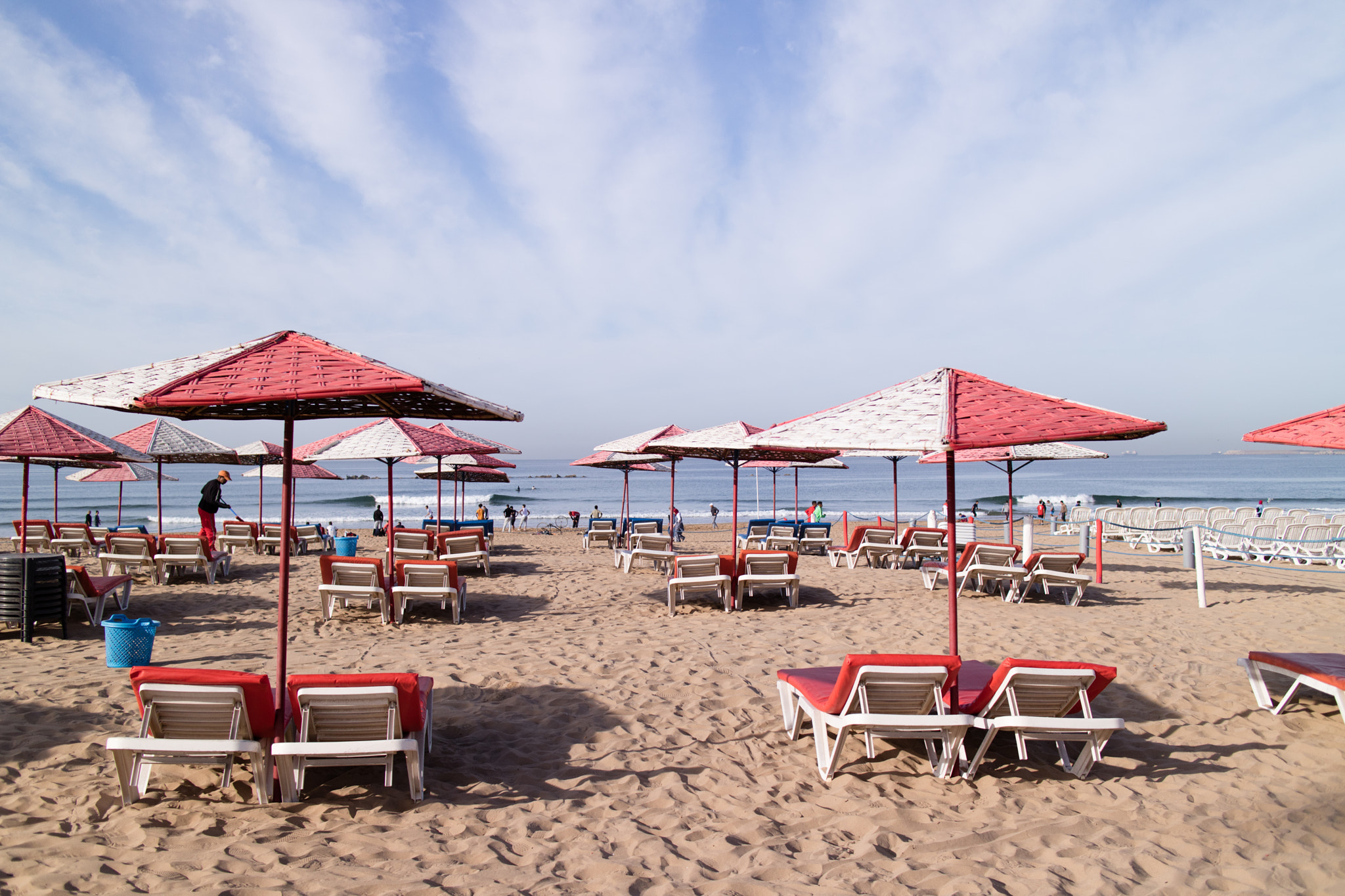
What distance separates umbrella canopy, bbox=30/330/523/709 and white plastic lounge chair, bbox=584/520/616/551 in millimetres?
11598

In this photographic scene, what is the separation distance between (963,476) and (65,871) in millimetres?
94002

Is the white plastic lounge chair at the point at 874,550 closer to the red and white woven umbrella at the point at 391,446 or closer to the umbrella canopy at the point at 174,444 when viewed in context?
Answer: the red and white woven umbrella at the point at 391,446

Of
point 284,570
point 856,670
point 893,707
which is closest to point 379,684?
point 284,570

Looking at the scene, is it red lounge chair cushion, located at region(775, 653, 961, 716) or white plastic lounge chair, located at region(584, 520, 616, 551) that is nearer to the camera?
red lounge chair cushion, located at region(775, 653, 961, 716)

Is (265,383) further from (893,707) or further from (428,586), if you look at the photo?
(428,586)

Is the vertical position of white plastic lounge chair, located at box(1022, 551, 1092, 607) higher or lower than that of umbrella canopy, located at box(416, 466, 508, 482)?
lower

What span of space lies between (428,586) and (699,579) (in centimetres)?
299

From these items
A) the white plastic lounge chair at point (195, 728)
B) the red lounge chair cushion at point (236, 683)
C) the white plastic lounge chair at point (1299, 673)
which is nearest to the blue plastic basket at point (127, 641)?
the white plastic lounge chair at point (195, 728)

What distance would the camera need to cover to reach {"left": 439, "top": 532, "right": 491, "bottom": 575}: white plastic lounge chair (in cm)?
1035

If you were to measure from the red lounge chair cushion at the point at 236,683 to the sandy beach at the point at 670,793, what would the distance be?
392mm

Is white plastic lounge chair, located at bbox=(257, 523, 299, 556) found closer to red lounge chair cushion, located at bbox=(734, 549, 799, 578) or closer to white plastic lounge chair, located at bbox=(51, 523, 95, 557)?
white plastic lounge chair, located at bbox=(51, 523, 95, 557)

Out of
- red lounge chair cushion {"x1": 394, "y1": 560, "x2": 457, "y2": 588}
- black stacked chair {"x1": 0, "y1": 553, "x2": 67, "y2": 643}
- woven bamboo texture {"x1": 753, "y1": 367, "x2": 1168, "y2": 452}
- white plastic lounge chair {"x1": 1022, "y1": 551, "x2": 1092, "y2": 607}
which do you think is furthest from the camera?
white plastic lounge chair {"x1": 1022, "y1": 551, "x2": 1092, "y2": 607}

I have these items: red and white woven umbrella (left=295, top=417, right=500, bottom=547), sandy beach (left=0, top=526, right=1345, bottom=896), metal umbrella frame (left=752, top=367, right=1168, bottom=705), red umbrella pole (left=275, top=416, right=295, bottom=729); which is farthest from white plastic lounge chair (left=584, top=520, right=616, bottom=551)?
red umbrella pole (left=275, top=416, right=295, bottom=729)

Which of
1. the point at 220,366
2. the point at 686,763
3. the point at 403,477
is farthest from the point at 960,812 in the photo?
the point at 403,477
